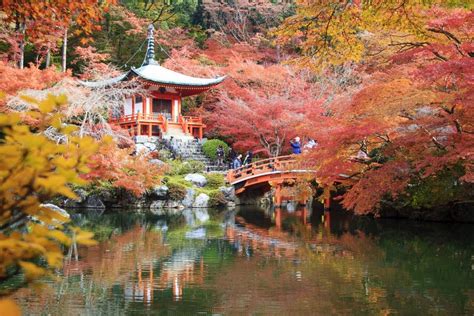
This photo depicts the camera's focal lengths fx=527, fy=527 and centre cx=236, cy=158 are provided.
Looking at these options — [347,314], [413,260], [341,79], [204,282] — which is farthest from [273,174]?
[347,314]

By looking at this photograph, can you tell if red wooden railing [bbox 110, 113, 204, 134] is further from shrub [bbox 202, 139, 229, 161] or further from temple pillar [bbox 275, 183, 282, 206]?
temple pillar [bbox 275, 183, 282, 206]

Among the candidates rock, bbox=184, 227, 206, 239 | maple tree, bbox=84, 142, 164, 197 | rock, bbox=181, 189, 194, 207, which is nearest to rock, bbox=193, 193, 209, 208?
rock, bbox=181, 189, 194, 207

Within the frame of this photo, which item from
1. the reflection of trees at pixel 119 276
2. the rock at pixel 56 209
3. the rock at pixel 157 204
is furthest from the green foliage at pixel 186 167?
the rock at pixel 56 209

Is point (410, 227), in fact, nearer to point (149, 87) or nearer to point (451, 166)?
point (451, 166)

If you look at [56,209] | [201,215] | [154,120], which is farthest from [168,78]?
[56,209]

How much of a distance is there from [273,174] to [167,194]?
410 centimetres

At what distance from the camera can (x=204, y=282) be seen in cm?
727

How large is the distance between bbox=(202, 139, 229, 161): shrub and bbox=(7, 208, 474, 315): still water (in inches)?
380

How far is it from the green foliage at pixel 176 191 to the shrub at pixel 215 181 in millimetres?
1550

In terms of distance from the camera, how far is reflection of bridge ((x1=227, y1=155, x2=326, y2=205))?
19492mm

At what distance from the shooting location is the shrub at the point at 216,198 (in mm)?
19797

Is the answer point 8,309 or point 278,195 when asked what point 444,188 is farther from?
point 8,309

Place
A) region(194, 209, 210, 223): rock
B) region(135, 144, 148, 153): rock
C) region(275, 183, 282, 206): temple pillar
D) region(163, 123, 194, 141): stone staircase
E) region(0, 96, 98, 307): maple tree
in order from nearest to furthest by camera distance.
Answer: region(0, 96, 98, 307): maple tree, region(194, 209, 210, 223): rock, region(135, 144, 148, 153): rock, region(275, 183, 282, 206): temple pillar, region(163, 123, 194, 141): stone staircase

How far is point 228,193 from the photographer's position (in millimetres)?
20406
